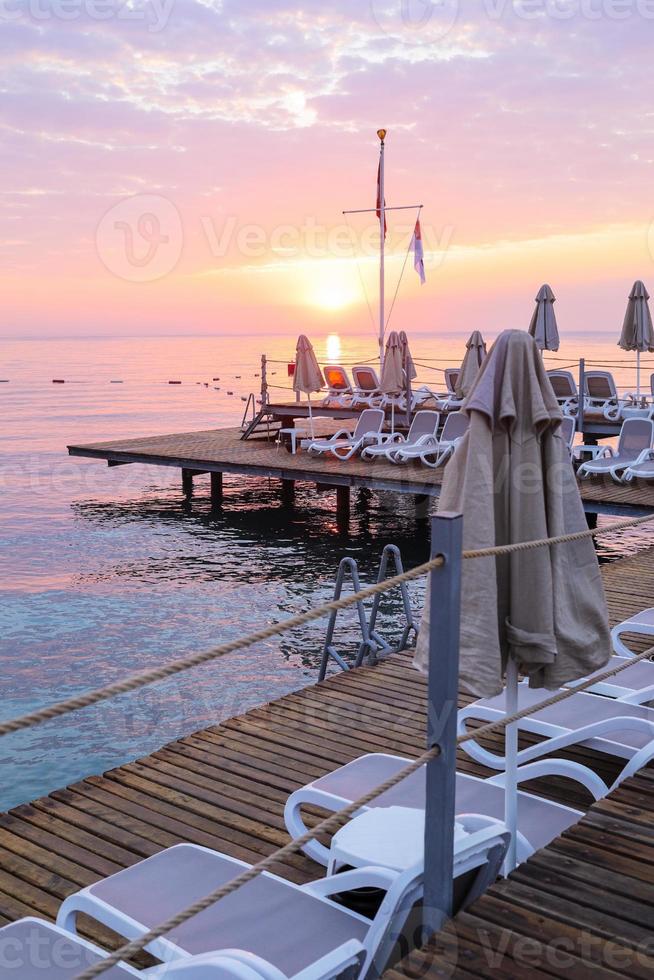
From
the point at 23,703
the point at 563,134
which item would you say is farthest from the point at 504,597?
the point at 563,134

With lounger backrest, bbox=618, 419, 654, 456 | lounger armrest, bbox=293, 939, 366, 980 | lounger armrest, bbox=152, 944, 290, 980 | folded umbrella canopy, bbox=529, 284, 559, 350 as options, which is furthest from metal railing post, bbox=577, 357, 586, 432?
lounger armrest, bbox=152, 944, 290, 980

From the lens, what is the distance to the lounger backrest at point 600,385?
17719mm

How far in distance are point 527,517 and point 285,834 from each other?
75.8 inches

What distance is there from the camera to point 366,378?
72.3 feet

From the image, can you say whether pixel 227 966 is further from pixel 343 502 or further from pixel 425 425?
pixel 425 425

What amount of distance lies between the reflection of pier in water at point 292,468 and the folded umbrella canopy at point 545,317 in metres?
3.92

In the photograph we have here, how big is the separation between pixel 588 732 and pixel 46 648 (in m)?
8.04

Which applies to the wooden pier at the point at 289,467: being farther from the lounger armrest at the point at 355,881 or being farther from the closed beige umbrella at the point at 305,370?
the lounger armrest at the point at 355,881

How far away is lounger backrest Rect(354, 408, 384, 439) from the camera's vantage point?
17203 millimetres

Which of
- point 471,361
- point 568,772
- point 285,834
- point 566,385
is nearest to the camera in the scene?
point 568,772

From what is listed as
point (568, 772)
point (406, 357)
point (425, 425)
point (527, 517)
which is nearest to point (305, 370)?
point (406, 357)

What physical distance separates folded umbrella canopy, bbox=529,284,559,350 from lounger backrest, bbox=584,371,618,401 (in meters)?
1.07

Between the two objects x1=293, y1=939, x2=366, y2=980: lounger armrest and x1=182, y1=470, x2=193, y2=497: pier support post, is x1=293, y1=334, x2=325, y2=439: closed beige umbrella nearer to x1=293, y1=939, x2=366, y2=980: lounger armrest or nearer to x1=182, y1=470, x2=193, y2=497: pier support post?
x1=182, y1=470, x2=193, y2=497: pier support post

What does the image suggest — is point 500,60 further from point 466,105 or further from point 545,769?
point 545,769
